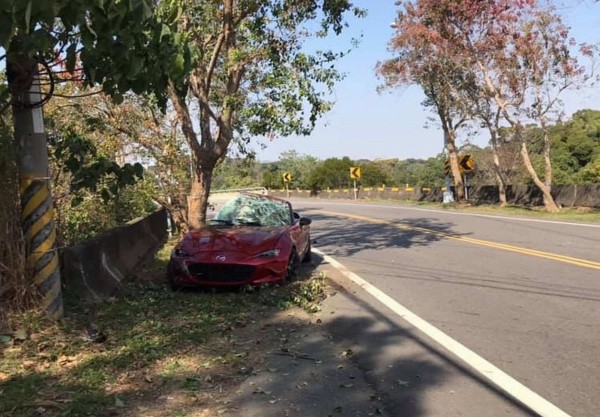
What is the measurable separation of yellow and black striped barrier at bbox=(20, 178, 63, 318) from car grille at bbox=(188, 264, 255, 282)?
7.53ft

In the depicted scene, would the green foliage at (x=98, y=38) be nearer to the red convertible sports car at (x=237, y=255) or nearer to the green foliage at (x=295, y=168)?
the red convertible sports car at (x=237, y=255)

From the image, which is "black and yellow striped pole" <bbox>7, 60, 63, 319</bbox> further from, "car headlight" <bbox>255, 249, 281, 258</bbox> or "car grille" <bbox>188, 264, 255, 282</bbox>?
"car headlight" <bbox>255, 249, 281, 258</bbox>

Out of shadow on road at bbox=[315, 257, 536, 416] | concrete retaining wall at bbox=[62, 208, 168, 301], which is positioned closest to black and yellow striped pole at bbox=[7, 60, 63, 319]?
concrete retaining wall at bbox=[62, 208, 168, 301]

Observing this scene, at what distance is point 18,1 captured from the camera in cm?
315

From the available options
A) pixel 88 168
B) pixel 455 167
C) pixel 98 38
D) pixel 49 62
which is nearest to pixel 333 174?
pixel 455 167

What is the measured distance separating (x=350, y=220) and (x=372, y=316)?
16.9 metres

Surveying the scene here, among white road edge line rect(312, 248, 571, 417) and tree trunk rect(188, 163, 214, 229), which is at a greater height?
tree trunk rect(188, 163, 214, 229)

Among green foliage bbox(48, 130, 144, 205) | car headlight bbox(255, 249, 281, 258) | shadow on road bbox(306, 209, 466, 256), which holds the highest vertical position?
green foliage bbox(48, 130, 144, 205)

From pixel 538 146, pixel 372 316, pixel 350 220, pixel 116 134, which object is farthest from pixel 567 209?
pixel 538 146

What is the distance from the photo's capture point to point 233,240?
31.0 ft

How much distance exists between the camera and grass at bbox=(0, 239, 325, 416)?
4.79 meters

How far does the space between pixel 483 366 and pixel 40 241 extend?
4801mm

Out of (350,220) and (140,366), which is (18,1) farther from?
(350,220)

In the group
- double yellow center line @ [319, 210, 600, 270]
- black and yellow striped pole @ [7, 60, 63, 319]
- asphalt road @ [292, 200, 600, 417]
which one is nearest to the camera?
asphalt road @ [292, 200, 600, 417]
